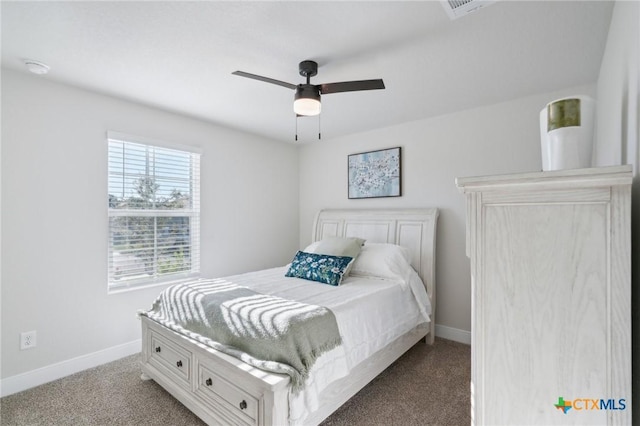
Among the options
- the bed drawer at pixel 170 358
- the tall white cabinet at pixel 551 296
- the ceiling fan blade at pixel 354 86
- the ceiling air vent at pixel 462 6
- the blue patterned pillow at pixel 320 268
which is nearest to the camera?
the tall white cabinet at pixel 551 296

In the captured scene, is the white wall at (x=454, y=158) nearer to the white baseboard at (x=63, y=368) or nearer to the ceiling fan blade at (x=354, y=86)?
the ceiling fan blade at (x=354, y=86)

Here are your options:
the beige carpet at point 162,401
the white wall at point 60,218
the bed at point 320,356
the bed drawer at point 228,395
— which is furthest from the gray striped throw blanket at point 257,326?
the white wall at point 60,218

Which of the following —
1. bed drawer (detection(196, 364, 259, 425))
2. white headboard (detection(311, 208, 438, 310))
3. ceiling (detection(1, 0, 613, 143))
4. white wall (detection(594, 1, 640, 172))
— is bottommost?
bed drawer (detection(196, 364, 259, 425))

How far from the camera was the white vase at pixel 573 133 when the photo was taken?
108 cm

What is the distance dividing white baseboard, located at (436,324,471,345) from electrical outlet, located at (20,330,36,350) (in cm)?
369

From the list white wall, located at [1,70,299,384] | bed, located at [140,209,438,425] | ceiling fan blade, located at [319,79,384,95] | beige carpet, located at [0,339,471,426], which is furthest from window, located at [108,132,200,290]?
ceiling fan blade, located at [319,79,384,95]

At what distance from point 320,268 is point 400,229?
1.13 meters

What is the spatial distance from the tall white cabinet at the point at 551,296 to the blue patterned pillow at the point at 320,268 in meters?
1.78

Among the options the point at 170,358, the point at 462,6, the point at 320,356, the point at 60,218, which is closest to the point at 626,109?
the point at 462,6

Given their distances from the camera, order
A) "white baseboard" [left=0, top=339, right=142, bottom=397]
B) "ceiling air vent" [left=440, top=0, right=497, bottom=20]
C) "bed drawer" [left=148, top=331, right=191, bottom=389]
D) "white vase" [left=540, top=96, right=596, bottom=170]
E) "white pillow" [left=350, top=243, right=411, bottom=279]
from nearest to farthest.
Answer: "white vase" [left=540, top=96, right=596, bottom=170] < "ceiling air vent" [left=440, top=0, right=497, bottom=20] < "bed drawer" [left=148, top=331, right=191, bottom=389] < "white baseboard" [left=0, top=339, right=142, bottom=397] < "white pillow" [left=350, top=243, right=411, bottom=279]

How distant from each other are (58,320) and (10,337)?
0.29m

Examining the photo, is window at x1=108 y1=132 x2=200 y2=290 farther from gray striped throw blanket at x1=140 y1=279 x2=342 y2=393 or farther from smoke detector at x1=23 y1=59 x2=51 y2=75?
gray striped throw blanket at x1=140 y1=279 x2=342 y2=393

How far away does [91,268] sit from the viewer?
2703 mm

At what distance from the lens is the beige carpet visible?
1981mm
